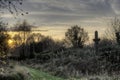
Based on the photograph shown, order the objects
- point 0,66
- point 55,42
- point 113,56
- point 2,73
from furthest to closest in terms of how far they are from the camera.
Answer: point 55,42 < point 113,56 < point 0,66 < point 2,73

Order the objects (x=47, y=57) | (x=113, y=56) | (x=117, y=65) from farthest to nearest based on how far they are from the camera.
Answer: (x=47, y=57) < (x=113, y=56) < (x=117, y=65)

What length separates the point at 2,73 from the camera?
50.3 feet

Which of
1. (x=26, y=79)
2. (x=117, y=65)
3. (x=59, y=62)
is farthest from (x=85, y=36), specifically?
(x=26, y=79)

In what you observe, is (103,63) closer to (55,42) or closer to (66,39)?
(66,39)

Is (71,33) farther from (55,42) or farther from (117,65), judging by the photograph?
(117,65)

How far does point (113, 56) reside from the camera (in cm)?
2862

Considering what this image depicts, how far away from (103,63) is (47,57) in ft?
42.5

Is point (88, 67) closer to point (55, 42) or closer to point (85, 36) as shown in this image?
point (85, 36)

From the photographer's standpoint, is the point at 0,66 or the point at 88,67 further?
the point at 88,67

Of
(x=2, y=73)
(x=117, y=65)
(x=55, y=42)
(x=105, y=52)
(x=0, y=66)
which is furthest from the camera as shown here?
(x=55, y=42)

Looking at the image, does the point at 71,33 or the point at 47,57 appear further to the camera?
the point at 71,33

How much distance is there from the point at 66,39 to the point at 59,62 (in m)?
46.1

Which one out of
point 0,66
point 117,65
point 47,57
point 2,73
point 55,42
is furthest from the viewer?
point 55,42

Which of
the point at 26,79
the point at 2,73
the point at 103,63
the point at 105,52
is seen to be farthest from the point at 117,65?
the point at 2,73
